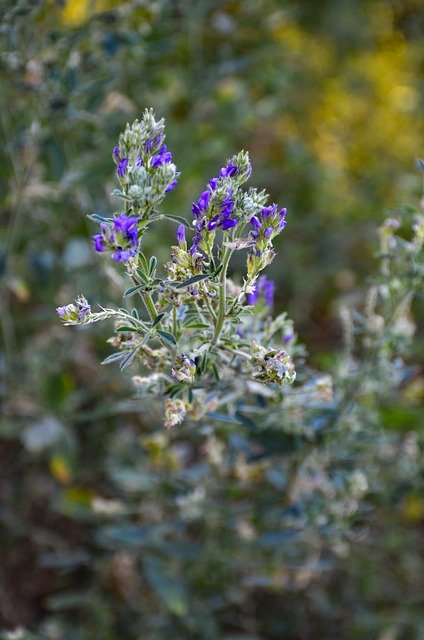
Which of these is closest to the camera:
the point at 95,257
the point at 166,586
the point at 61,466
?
the point at 166,586

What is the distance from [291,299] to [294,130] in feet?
3.24

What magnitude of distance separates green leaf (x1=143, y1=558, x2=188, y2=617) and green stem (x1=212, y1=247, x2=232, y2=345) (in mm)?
767

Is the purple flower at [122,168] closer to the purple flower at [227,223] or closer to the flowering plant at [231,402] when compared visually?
the flowering plant at [231,402]

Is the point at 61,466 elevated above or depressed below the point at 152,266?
below

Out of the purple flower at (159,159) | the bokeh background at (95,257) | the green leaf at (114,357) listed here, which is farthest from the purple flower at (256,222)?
the bokeh background at (95,257)

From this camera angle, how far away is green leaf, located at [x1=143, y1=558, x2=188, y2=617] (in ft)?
4.87

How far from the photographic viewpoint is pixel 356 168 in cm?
330

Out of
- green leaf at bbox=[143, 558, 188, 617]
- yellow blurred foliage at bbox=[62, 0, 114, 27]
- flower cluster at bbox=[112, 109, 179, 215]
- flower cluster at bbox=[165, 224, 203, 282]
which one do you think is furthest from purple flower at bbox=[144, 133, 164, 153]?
yellow blurred foliage at bbox=[62, 0, 114, 27]

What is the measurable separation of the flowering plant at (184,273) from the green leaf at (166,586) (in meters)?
0.63

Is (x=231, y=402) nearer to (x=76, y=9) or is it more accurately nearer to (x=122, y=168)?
(x=122, y=168)

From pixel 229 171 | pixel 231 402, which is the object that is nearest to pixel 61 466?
pixel 231 402

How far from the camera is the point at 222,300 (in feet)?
2.83

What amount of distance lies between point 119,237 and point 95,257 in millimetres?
1162

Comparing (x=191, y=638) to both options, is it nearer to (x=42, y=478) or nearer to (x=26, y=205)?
(x=42, y=478)
